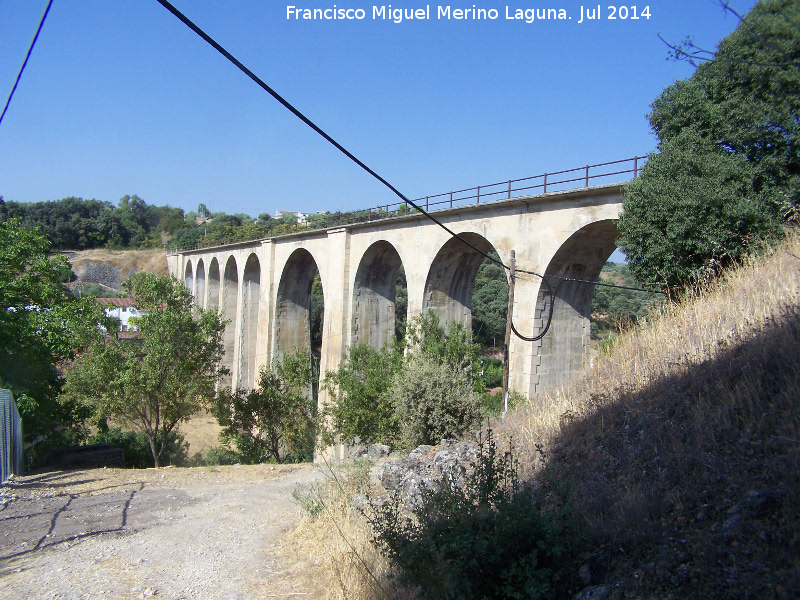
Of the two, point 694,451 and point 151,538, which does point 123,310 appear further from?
point 694,451

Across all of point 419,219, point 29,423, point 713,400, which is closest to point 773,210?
point 713,400

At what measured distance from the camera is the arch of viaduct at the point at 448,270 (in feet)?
38.0

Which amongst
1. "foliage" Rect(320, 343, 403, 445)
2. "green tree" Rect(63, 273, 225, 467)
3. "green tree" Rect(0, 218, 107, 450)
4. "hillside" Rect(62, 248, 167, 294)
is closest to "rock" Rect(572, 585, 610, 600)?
"foliage" Rect(320, 343, 403, 445)

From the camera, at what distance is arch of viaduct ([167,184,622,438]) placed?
38.0 feet

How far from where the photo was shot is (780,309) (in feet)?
17.4

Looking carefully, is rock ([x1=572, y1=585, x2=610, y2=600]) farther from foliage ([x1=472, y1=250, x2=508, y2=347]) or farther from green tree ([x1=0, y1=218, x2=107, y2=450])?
foliage ([x1=472, y1=250, x2=508, y2=347])

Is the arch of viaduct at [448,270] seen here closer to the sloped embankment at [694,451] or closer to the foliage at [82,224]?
the sloped embankment at [694,451]

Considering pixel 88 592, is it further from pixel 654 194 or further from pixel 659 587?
pixel 654 194

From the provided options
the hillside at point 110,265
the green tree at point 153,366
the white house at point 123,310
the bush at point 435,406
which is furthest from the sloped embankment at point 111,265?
the bush at point 435,406

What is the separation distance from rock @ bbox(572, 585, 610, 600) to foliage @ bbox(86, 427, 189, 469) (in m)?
17.4

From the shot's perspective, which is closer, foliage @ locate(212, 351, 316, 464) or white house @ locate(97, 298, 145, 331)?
white house @ locate(97, 298, 145, 331)

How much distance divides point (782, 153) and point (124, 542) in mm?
9904

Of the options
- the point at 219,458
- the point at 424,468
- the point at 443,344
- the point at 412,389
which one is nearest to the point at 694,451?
the point at 424,468

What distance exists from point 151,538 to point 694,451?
5.83 m
